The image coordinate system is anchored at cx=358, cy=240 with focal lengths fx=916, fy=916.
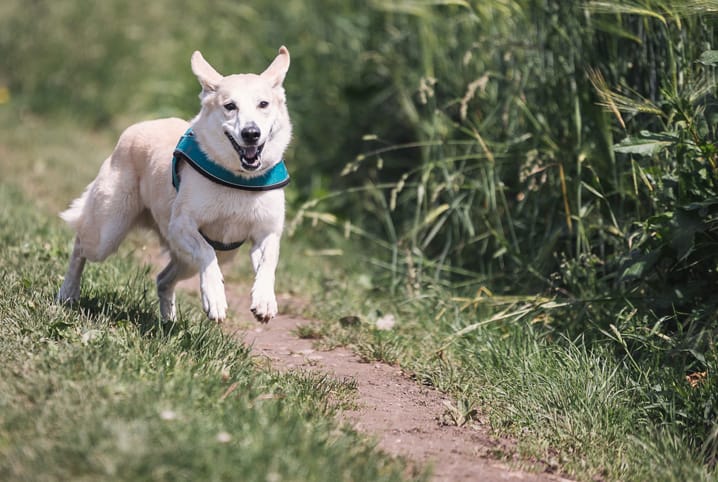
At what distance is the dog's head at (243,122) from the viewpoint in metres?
4.08

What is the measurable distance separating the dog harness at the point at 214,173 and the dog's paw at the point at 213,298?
14.3 inches

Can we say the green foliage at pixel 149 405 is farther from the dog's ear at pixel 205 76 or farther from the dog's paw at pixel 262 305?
the dog's ear at pixel 205 76

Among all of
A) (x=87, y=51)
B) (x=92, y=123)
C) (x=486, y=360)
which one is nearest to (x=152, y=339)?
(x=486, y=360)

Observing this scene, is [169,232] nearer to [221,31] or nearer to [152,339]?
[152,339]

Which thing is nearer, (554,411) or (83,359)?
(83,359)

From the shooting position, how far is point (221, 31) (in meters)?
10.2

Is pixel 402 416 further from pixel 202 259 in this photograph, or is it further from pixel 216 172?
pixel 216 172

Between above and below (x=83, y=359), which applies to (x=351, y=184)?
below

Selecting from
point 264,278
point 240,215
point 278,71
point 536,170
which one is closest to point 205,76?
point 278,71

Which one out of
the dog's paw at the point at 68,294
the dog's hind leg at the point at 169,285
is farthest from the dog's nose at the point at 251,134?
the dog's paw at the point at 68,294

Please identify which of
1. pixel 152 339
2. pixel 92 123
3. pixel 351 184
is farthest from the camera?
pixel 92 123

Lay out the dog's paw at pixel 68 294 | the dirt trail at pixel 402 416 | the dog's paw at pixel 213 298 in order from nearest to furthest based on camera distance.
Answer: the dirt trail at pixel 402 416 → the dog's paw at pixel 213 298 → the dog's paw at pixel 68 294

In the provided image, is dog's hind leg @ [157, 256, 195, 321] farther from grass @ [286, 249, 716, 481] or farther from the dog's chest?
grass @ [286, 249, 716, 481]

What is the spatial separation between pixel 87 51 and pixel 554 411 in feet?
27.0
